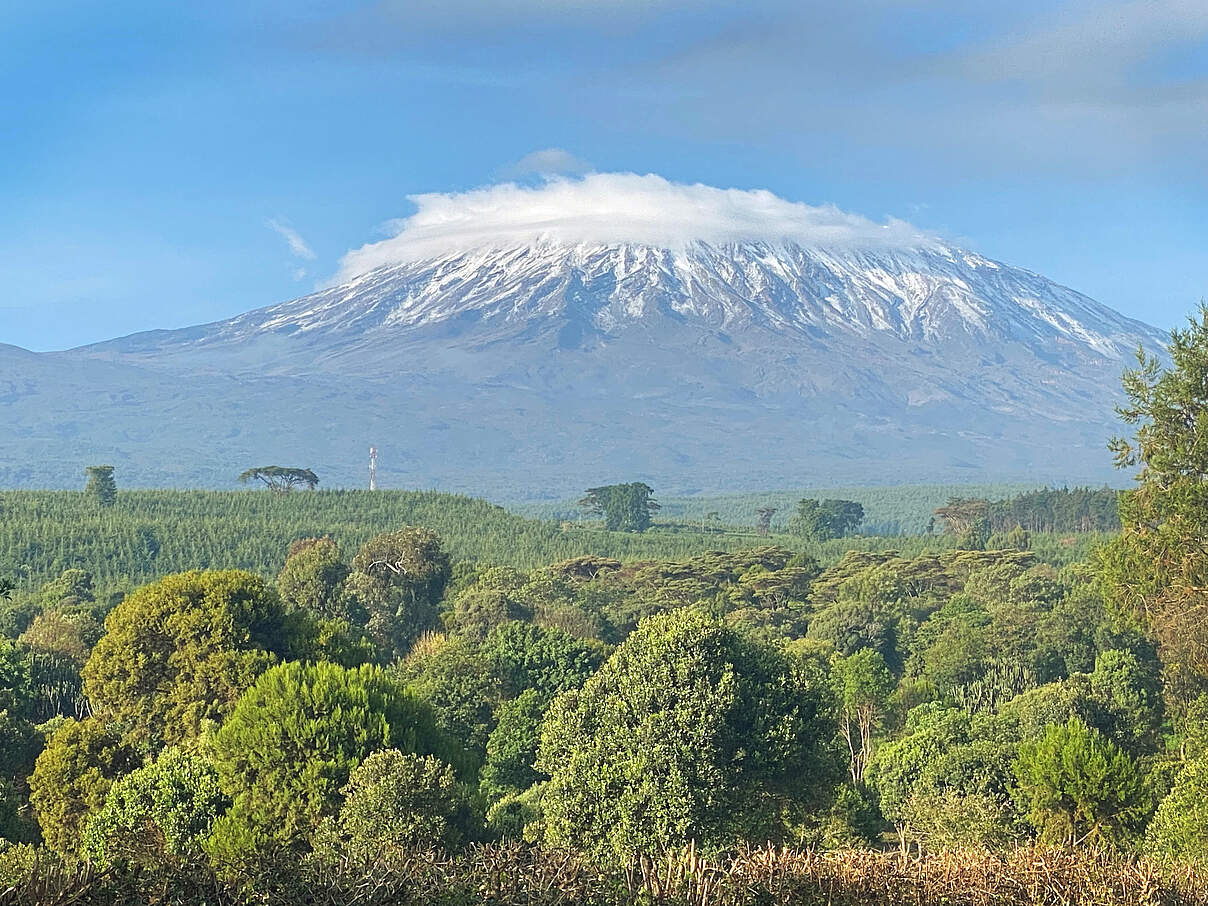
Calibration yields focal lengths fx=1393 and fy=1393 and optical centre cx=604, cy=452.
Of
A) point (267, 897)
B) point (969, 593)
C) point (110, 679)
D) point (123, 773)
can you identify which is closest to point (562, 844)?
point (123, 773)

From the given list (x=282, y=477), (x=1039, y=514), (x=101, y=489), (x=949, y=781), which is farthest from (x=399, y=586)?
(x=1039, y=514)

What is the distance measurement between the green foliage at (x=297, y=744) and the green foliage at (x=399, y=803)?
1.39 meters

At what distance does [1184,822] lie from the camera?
81.5ft

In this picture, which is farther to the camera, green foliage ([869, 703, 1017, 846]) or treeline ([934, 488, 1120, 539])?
treeline ([934, 488, 1120, 539])

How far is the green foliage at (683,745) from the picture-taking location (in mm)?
25500

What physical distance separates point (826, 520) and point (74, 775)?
123m

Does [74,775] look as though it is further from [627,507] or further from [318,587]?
[627,507]

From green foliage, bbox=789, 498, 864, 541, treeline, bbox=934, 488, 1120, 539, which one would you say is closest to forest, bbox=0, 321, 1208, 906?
treeline, bbox=934, 488, 1120, 539

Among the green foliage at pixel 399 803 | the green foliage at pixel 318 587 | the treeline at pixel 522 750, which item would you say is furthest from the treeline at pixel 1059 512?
the green foliage at pixel 399 803

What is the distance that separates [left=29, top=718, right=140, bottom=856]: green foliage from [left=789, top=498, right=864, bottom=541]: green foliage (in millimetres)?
115900

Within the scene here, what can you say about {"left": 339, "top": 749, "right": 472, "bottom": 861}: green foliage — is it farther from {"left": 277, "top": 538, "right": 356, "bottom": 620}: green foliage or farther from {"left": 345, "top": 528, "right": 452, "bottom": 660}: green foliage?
{"left": 277, "top": 538, "right": 356, "bottom": 620}: green foliage

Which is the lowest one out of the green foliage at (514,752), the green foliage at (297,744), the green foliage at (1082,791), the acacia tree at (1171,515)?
the green foliage at (514,752)

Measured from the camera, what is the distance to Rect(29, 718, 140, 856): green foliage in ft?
94.1

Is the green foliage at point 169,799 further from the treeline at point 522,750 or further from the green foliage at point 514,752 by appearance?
the green foliage at point 514,752
